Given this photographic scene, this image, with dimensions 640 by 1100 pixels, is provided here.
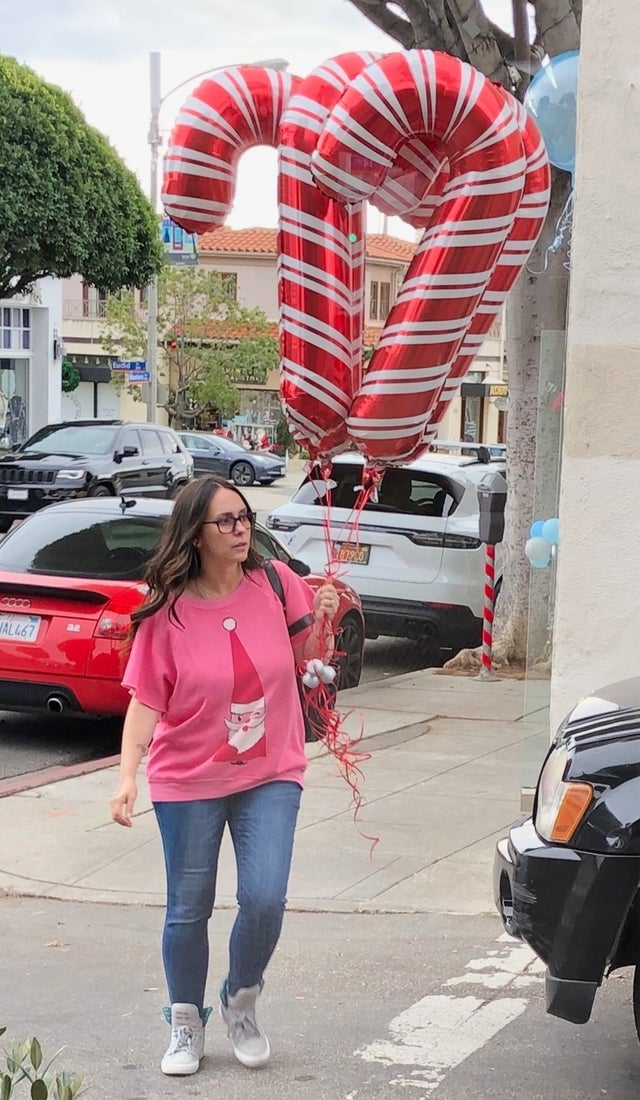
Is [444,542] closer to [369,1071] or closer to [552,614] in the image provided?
[552,614]

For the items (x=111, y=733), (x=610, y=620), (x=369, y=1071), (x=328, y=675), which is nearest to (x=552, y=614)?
(x=610, y=620)

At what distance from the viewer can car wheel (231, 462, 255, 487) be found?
3625 cm

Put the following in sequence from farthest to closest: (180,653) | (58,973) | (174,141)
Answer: (174,141) → (58,973) → (180,653)

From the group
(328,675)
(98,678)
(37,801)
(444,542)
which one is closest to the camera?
(328,675)

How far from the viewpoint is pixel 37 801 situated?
285 inches

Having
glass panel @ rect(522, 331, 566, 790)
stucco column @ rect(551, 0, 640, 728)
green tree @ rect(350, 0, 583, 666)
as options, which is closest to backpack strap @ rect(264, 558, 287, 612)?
stucco column @ rect(551, 0, 640, 728)

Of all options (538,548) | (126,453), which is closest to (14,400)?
(126,453)

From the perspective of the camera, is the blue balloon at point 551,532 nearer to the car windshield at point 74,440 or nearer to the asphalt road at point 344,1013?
the asphalt road at point 344,1013

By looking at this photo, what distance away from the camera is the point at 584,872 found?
357cm

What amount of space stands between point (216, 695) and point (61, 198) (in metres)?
22.7

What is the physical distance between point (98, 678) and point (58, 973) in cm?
335

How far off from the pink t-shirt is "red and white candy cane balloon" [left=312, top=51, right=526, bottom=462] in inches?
46.1

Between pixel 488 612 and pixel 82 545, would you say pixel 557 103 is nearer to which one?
pixel 82 545

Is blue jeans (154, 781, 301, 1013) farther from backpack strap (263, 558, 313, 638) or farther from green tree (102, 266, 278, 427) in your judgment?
green tree (102, 266, 278, 427)
